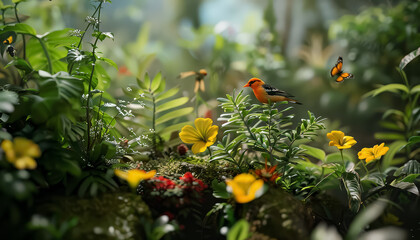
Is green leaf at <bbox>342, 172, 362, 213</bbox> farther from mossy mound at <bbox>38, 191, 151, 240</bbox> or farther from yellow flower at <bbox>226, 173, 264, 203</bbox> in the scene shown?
mossy mound at <bbox>38, 191, 151, 240</bbox>

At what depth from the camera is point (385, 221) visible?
127 cm

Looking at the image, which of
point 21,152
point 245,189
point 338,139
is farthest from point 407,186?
point 21,152

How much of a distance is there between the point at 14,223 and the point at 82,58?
1.86ft

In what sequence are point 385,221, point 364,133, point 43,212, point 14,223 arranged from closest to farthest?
point 14,223 → point 43,212 → point 385,221 → point 364,133

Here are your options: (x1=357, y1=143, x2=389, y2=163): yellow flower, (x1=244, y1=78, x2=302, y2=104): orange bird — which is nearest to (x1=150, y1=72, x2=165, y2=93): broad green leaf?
(x1=244, y1=78, x2=302, y2=104): orange bird

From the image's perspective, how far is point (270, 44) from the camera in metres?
2.39

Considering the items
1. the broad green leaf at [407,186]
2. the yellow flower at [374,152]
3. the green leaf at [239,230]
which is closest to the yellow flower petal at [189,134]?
the green leaf at [239,230]

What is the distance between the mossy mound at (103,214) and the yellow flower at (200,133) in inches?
12.3

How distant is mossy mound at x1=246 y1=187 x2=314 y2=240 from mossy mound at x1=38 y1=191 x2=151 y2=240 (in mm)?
348

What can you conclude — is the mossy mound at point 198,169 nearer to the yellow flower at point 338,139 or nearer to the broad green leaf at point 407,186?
the yellow flower at point 338,139

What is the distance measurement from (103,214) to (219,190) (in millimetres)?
393

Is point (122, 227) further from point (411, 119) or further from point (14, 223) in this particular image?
point (411, 119)

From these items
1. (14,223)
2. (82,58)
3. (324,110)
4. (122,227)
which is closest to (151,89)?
(82,58)

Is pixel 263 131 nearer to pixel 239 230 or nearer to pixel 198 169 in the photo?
pixel 198 169
